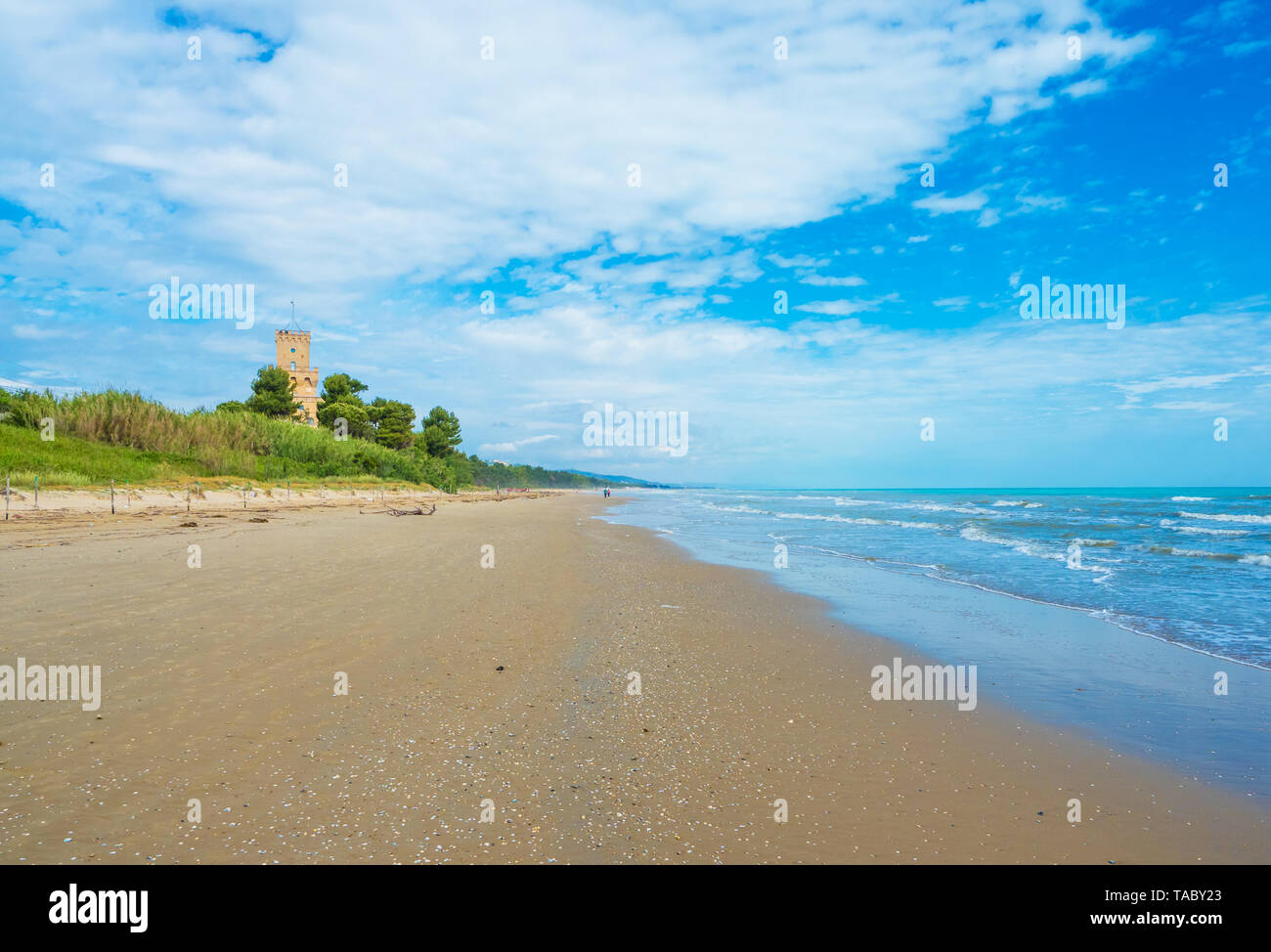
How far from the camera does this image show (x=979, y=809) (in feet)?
12.5

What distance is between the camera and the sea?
5.51m

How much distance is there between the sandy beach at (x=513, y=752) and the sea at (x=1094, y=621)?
0.94 m

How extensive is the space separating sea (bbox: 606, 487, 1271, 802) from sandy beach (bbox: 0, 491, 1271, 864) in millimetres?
939

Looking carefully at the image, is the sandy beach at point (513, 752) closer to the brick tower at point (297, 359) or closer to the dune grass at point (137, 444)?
the dune grass at point (137, 444)

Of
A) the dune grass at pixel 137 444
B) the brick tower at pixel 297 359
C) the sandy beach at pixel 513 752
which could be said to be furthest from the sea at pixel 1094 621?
the brick tower at pixel 297 359

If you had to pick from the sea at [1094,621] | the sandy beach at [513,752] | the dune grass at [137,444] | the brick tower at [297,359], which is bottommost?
the sea at [1094,621]

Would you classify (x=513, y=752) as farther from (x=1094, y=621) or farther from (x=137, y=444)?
(x=137, y=444)

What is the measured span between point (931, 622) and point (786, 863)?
25.5 feet

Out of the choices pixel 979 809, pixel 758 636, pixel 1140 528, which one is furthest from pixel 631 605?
pixel 1140 528

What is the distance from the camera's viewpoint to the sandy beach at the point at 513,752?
3291 mm

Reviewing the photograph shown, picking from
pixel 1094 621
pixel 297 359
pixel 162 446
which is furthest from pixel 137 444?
pixel 297 359
